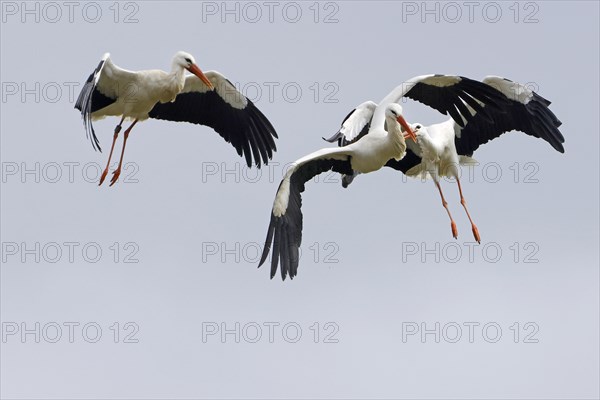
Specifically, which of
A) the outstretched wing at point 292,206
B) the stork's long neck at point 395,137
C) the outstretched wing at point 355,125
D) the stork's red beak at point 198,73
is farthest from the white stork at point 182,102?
the stork's long neck at point 395,137

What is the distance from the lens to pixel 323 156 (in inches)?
634

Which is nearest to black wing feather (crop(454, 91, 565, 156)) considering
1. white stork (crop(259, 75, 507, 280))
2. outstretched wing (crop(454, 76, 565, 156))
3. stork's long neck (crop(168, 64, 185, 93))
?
outstretched wing (crop(454, 76, 565, 156))

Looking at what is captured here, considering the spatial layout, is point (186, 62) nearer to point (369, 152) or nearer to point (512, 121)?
point (369, 152)

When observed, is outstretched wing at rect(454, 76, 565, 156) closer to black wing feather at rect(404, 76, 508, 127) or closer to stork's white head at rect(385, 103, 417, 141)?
black wing feather at rect(404, 76, 508, 127)

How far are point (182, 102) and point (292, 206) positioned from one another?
3395mm

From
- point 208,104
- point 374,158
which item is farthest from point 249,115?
point 374,158

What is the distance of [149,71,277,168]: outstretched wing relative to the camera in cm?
1881

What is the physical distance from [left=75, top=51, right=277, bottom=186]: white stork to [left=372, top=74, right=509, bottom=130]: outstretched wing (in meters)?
2.12

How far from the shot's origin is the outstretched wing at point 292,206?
15500mm

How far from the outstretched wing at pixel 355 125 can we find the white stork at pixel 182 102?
96cm

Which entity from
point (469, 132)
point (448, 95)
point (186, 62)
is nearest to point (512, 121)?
point (469, 132)

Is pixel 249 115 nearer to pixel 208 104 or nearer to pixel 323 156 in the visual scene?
pixel 208 104

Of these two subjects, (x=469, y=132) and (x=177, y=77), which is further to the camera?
(x=469, y=132)

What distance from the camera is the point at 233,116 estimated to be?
1895cm
